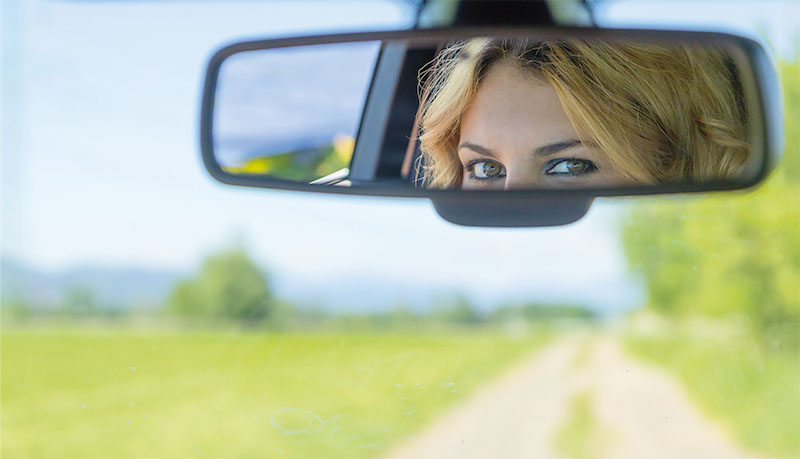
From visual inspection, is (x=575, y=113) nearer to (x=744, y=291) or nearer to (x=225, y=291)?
(x=744, y=291)

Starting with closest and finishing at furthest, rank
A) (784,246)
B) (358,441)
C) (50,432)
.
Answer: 1. (358,441)
2. (784,246)
3. (50,432)

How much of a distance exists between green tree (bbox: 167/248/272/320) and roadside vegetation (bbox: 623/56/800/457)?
14.9 meters

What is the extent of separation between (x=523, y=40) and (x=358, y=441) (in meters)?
9.24

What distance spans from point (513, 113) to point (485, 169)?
0.40ft

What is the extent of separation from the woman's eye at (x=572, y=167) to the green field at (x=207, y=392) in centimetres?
296

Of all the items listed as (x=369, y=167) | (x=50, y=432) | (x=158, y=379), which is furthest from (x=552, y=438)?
(x=369, y=167)

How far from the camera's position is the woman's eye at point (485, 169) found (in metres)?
1.42

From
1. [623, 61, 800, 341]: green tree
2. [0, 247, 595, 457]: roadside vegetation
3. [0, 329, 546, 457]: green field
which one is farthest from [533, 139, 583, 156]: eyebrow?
[623, 61, 800, 341]: green tree

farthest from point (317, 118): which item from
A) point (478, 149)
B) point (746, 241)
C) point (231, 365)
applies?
point (231, 365)

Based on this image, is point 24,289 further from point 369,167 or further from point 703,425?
point 369,167

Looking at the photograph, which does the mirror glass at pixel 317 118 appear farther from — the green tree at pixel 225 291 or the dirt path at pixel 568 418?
the green tree at pixel 225 291

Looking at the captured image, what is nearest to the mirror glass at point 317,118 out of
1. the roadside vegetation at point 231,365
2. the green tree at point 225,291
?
the roadside vegetation at point 231,365

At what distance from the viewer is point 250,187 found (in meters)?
1.66

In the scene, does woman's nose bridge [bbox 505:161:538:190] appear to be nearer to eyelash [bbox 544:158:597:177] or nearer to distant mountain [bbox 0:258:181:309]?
eyelash [bbox 544:158:597:177]
